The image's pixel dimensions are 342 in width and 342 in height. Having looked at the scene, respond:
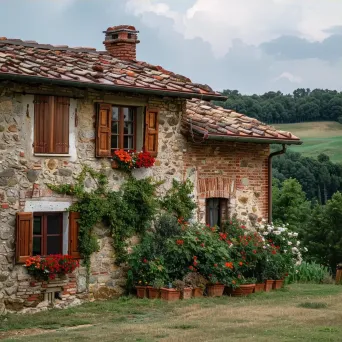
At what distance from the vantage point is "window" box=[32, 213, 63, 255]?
1631cm

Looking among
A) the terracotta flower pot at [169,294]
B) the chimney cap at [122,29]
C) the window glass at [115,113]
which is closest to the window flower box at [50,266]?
the terracotta flower pot at [169,294]

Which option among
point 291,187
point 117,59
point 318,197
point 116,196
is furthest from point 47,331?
point 318,197

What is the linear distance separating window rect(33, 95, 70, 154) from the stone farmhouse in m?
0.02

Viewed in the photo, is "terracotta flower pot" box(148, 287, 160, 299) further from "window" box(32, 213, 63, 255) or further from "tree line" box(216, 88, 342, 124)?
"tree line" box(216, 88, 342, 124)

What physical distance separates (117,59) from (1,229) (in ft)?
19.8

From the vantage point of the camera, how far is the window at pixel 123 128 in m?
17.4

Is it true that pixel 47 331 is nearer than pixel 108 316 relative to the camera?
Yes

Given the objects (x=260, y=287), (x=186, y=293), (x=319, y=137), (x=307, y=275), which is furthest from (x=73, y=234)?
(x=319, y=137)

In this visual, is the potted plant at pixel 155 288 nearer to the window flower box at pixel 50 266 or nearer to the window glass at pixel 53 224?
the window flower box at pixel 50 266

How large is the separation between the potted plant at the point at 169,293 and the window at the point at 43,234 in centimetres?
189

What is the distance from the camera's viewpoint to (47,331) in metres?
14.0

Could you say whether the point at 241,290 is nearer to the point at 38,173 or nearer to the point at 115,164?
the point at 115,164

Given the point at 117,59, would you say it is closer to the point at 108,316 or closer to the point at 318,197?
the point at 108,316

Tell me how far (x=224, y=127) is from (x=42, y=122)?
4653 mm
